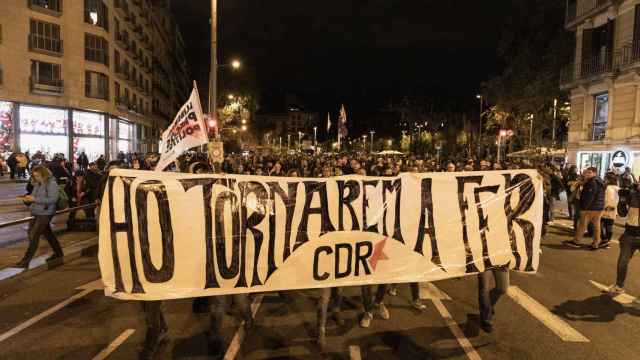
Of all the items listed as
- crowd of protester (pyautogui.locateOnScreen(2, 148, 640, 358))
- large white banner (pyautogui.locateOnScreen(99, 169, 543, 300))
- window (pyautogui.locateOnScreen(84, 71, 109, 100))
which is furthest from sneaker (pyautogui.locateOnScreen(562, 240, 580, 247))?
window (pyautogui.locateOnScreen(84, 71, 109, 100))

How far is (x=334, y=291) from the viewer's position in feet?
18.5

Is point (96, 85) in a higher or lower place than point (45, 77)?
higher

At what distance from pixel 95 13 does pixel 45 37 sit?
175 inches

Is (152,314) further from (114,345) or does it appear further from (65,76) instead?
(65,76)

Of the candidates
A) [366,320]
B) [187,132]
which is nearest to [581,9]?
[187,132]

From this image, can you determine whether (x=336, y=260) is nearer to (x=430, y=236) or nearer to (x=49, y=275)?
(x=430, y=236)

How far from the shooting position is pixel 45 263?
7531mm

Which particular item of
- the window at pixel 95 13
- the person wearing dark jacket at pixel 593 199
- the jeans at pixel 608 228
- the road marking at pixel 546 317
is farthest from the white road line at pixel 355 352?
the window at pixel 95 13

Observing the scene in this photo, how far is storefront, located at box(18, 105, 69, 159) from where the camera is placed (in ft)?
100

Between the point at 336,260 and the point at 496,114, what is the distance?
3783 centimetres

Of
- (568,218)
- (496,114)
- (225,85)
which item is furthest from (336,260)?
(225,85)

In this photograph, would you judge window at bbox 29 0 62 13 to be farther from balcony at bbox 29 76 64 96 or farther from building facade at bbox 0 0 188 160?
balcony at bbox 29 76 64 96

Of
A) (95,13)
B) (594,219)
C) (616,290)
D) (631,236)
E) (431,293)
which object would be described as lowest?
(431,293)

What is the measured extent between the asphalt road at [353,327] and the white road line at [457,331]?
0.04ft
